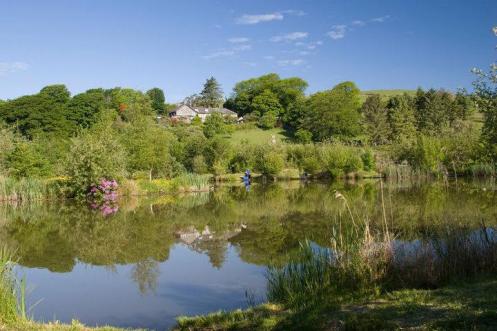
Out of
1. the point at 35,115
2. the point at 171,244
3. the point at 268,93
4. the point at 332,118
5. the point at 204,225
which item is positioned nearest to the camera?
the point at 171,244

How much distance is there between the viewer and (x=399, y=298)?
21.5 ft

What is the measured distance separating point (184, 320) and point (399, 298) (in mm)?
3299

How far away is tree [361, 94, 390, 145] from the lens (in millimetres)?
59844

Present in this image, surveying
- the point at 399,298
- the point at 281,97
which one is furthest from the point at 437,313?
the point at 281,97

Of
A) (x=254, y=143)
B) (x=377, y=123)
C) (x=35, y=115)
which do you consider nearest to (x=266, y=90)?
(x=377, y=123)

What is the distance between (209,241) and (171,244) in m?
1.26

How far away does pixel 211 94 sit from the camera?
110 m

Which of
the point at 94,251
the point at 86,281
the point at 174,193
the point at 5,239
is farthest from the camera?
the point at 174,193

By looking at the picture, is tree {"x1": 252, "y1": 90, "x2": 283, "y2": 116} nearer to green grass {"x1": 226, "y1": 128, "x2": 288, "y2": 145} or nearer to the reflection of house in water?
green grass {"x1": 226, "y1": 128, "x2": 288, "y2": 145}

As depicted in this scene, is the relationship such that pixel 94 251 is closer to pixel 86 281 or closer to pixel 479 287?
pixel 86 281

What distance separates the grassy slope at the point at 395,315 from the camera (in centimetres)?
520

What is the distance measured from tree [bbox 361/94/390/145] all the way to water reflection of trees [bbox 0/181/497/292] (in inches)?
1431

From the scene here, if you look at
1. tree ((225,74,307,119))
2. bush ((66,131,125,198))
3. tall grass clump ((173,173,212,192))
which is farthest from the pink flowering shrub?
tree ((225,74,307,119))

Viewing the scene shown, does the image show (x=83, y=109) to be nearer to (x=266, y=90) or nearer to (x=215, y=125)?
(x=215, y=125)
